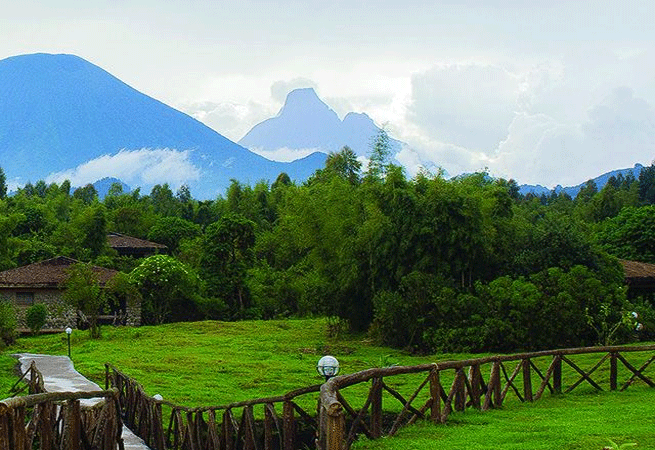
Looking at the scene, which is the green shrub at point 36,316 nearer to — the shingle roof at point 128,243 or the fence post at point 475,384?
the shingle roof at point 128,243

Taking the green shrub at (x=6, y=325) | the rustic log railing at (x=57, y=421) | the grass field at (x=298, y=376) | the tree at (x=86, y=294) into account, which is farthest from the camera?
the tree at (x=86, y=294)

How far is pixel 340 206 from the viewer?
118 ft

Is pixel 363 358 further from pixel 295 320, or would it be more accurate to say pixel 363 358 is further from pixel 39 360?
pixel 295 320

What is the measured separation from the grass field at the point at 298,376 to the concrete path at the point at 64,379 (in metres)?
0.53

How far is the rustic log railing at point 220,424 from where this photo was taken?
450 inches

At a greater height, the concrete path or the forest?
the forest

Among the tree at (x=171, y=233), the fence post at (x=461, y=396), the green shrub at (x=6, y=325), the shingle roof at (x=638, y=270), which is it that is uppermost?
the tree at (x=171, y=233)

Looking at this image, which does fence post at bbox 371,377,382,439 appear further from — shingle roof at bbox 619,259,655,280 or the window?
the window

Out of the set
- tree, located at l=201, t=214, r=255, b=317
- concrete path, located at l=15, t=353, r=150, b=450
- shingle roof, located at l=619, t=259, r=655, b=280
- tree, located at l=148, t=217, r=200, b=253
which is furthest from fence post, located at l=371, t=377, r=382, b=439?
tree, located at l=148, t=217, r=200, b=253

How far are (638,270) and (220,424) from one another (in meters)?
24.5

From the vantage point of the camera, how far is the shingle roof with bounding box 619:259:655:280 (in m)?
33.7

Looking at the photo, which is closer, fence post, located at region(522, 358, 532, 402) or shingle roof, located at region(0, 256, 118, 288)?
fence post, located at region(522, 358, 532, 402)

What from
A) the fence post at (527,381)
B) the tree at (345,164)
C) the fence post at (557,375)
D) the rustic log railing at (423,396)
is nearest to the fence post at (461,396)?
the rustic log railing at (423,396)

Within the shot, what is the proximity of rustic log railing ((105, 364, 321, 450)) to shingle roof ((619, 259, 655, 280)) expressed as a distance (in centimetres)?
2133
